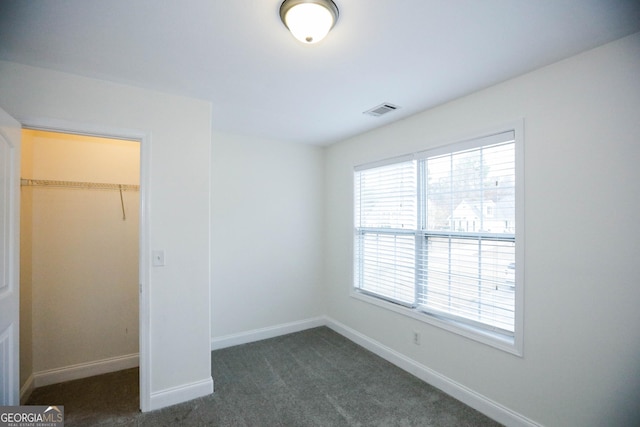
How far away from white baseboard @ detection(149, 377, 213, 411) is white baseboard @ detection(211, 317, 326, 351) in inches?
35.4

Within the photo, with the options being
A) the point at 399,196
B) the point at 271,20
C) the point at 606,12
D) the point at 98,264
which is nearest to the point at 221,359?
the point at 98,264

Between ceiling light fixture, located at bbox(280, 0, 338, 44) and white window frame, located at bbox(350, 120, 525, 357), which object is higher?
ceiling light fixture, located at bbox(280, 0, 338, 44)

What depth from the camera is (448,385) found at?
251 cm

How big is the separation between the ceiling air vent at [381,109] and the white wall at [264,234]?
1.46m

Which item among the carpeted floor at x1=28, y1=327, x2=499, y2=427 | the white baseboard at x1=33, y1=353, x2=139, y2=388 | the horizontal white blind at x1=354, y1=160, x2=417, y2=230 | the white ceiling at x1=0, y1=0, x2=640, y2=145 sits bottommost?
the carpeted floor at x1=28, y1=327, x2=499, y2=427

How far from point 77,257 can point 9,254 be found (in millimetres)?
1167

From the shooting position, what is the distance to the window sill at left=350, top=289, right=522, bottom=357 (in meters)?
2.13

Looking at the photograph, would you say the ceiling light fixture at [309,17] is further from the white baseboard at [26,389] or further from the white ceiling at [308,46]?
the white baseboard at [26,389]

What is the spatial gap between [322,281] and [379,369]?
155 cm

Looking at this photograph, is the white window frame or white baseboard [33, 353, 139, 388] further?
white baseboard [33, 353, 139, 388]

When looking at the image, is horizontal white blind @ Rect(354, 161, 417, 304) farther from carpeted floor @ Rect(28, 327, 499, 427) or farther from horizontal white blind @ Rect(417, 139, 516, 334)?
carpeted floor @ Rect(28, 327, 499, 427)

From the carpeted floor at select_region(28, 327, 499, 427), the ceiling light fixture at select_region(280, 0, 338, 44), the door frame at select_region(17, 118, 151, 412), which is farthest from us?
the door frame at select_region(17, 118, 151, 412)

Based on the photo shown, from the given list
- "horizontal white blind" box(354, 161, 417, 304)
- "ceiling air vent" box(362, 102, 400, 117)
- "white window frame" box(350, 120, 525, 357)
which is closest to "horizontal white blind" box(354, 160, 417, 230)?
"horizontal white blind" box(354, 161, 417, 304)

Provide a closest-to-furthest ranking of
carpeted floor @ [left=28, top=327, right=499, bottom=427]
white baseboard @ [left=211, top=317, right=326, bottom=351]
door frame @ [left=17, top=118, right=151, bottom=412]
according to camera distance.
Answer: carpeted floor @ [left=28, top=327, right=499, bottom=427] → door frame @ [left=17, top=118, right=151, bottom=412] → white baseboard @ [left=211, top=317, right=326, bottom=351]
